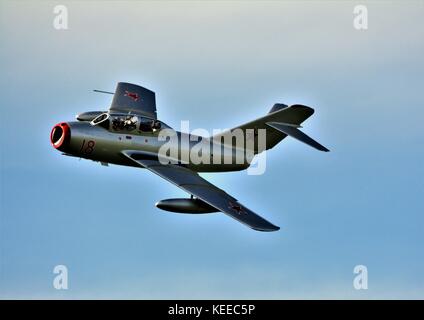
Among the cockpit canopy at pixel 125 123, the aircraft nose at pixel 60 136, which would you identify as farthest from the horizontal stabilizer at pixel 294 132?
the aircraft nose at pixel 60 136

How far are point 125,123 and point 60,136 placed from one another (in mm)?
2407

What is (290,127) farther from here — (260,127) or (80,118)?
(80,118)

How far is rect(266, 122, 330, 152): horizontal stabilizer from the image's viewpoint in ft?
107

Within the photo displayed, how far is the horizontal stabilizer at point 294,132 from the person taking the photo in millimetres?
32500

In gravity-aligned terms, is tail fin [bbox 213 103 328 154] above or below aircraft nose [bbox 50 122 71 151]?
above

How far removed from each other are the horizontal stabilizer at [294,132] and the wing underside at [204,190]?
358 cm

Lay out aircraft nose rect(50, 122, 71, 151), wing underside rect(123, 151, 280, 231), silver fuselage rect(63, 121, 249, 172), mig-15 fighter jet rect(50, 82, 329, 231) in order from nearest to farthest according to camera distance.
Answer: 1. wing underside rect(123, 151, 280, 231)
2. mig-15 fighter jet rect(50, 82, 329, 231)
3. aircraft nose rect(50, 122, 71, 151)
4. silver fuselage rect(63, 121, 249, 172)

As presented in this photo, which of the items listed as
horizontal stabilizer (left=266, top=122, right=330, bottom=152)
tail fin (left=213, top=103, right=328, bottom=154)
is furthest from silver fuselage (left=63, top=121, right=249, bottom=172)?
horizontal stabilizer (left=266, top=122, right=330, bottom=152)

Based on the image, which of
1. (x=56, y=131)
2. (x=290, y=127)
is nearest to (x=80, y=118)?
(x=56, y=131)

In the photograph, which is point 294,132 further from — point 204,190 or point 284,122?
point 204,190

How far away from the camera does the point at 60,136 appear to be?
104 feet

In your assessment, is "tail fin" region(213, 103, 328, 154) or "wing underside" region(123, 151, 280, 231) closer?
"wing underside" region(123, 151, 280, 231)

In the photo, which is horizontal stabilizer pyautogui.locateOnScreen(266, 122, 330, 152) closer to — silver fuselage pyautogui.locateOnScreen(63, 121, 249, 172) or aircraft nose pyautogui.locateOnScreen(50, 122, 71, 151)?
silver fuselage pyautogui.locateOnScreen(63, 121, 249, 172)

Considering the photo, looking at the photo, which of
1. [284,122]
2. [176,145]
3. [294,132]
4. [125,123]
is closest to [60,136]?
[125,123]
